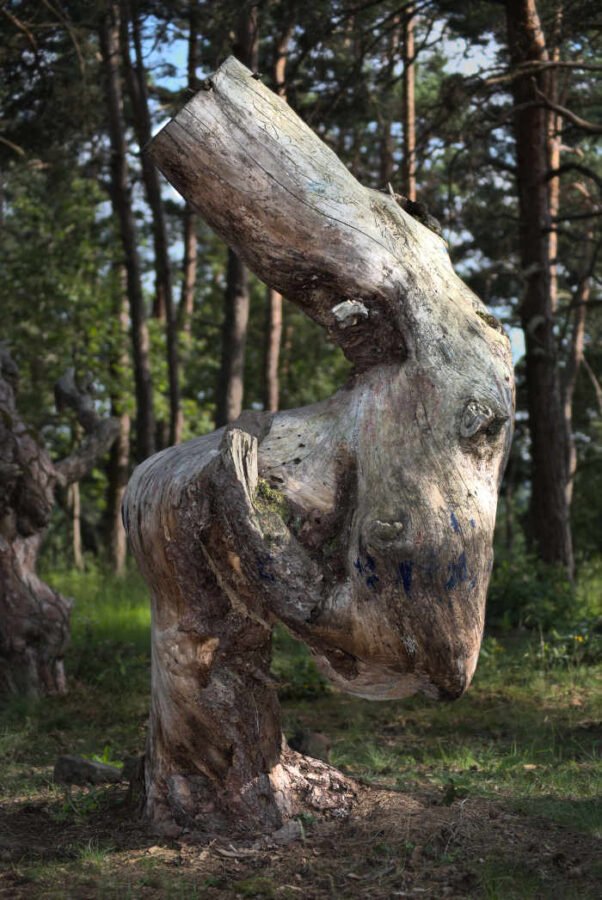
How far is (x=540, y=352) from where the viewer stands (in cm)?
1187

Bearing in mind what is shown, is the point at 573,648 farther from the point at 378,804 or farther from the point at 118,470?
the point at 118,470

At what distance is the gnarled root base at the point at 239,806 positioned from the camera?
197 inches

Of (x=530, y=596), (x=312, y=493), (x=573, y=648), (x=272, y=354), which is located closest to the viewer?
(x=312, y=493)

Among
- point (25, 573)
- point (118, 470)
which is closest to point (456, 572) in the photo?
point (25, 573)

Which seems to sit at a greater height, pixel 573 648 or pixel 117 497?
pixel 117 497

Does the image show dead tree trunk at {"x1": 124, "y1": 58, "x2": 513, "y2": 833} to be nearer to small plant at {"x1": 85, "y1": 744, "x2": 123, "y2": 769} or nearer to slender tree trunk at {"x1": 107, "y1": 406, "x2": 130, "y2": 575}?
small plant at {"x1": 85, "y1": 744, "x2": 123, "y2": 769}

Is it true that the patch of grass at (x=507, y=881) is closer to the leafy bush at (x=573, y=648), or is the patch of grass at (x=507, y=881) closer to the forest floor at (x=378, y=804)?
the forest floor at (x=378, y=804)

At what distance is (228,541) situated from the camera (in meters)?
4.60

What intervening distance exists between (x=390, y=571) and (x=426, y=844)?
136 cm

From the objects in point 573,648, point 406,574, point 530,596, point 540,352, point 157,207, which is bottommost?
point 573,648

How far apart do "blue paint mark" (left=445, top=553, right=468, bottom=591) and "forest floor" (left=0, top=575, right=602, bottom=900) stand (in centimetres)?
123

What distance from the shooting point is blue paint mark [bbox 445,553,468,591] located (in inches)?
170

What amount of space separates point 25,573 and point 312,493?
4.74 m

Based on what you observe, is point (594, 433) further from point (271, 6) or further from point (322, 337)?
point (271, 6)
